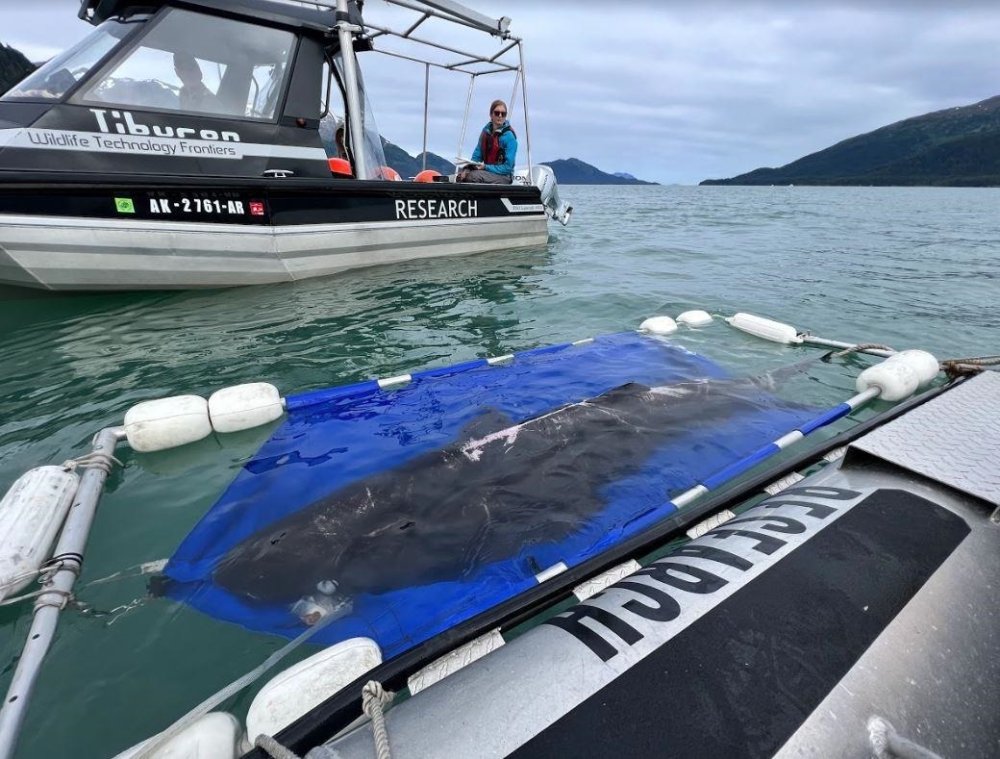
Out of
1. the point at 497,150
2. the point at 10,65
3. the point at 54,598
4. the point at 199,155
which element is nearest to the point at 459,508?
the point at 54,598

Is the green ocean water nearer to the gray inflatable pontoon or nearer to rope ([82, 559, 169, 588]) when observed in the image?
rope ([82, 559, 169, 588])

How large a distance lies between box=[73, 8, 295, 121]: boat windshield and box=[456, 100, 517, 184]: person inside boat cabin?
4033 mm

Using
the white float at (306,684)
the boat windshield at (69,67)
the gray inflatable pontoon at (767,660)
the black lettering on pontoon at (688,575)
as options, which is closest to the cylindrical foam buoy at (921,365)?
the gray inflatable pontoon at (767,660)

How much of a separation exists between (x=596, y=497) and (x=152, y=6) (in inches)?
323

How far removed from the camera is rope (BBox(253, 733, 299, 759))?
1.22 meters

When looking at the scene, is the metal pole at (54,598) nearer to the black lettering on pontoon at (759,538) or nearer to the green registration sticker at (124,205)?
the black lettering on pontoon at (759,538)

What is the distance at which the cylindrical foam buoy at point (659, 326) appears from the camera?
6.34m

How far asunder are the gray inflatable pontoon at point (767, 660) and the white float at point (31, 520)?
6.09ft

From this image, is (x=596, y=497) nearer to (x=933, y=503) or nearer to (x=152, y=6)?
(x=933, y=503)

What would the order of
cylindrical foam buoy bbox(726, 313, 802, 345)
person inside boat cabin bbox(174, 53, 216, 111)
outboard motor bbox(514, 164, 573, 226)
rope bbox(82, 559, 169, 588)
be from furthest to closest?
outboard motor bbox(514, 164, 573, 226) → person inside boat cabin bbox(174, 53, 216, 111) → cylindrical foam buoy bbox(726, 313, 802, 345) → rope bbox(82, 559, 169, 588)

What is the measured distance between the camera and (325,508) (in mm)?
2623

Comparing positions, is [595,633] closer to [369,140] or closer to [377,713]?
[377,713]

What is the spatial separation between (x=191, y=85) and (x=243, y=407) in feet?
17.3

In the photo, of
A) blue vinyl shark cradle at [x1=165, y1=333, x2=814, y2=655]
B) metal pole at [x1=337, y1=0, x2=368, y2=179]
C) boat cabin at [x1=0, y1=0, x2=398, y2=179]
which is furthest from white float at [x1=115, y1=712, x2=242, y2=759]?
metal pole at [x1=337, y1=0, x2=368, y2=179]
